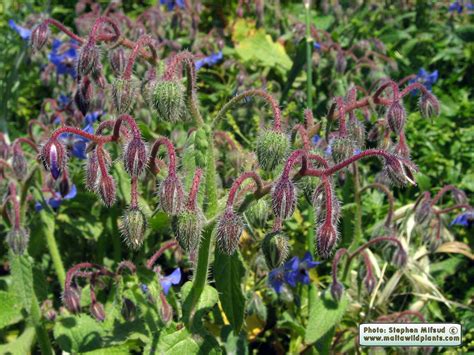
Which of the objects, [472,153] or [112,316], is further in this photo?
[472,153]

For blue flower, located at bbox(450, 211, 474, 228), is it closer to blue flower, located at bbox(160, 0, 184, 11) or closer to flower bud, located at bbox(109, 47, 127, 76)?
flower bud, located at bbox(109, 47, 127, 76)

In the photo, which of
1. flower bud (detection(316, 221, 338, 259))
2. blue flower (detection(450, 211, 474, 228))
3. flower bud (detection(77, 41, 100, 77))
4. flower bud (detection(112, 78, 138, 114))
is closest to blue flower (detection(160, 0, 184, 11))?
blue flower (detection(450, 211, 474, 228))

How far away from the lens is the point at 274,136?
82.8 inches

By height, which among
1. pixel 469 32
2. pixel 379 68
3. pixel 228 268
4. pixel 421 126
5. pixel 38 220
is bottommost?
pixel 228 268

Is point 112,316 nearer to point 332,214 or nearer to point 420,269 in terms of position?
point 332,214

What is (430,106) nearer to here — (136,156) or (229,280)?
(229,280)

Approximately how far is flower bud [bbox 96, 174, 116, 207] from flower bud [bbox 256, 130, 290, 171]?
437 millimetres

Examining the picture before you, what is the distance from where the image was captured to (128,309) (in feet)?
8.41

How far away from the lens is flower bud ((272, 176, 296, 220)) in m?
1.99

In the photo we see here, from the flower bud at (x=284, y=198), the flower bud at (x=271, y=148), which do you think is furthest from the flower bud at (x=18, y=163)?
the flower bud at (x=284, y=198)

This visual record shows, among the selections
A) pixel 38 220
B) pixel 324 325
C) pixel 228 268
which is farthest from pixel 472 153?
pixel 38 220

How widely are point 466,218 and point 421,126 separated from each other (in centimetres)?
110

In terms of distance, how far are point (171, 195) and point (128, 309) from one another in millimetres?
698

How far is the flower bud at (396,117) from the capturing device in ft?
8.09
